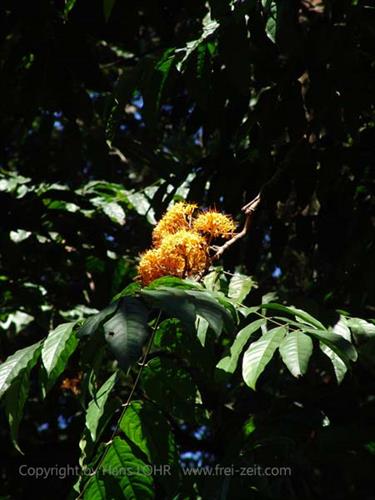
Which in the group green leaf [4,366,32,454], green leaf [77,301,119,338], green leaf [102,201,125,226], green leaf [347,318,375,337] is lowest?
green leaf [102,201,125,226]

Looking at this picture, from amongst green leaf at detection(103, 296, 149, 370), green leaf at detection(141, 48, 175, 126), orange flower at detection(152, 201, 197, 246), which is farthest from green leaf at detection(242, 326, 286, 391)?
green leaf at detection(141, 48, 175, 126)

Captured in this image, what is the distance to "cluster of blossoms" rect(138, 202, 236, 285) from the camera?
1.74 m

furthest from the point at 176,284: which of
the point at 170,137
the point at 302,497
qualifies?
the point at 170,137

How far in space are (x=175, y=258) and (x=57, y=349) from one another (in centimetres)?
40

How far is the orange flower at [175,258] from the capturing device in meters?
1.74

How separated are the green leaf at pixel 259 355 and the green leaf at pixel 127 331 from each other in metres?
0.26

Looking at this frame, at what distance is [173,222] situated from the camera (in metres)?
1.92

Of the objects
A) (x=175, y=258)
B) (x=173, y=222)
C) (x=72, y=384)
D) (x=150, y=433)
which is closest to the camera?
(x=150, y=433)

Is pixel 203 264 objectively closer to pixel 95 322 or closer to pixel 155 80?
pixel 95 322

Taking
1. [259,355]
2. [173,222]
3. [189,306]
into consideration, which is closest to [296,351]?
[259,355]

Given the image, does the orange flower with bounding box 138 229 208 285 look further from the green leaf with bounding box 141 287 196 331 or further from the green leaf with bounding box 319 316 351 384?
the green leaf with bounding box 319 316 351 384

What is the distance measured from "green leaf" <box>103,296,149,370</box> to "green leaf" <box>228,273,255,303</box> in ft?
1.80

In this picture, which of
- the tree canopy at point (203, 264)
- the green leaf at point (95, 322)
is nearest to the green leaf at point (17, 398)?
the tree canopy at point (203, 264)

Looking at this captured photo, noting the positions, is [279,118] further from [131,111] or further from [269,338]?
[131,111]
